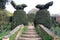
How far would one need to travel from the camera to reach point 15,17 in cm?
2689

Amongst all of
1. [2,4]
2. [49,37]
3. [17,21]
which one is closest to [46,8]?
[17,21]

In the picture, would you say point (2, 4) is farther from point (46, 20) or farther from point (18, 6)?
point (46, 20)

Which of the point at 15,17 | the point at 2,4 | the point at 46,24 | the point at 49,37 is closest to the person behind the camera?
the point at 49,37

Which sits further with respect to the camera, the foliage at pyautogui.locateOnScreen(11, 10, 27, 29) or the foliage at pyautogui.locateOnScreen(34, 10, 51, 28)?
the foliage at pyautogui.locateOnScreen(11, 10, 27, 29)

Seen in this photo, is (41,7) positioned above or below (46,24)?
above

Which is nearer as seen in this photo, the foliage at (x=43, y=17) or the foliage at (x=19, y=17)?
the foliage at (x=43, y=17)

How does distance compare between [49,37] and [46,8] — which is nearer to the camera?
Result: [49,37]

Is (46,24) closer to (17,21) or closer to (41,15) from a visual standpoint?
(41,15)

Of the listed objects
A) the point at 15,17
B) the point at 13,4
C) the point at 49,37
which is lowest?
the point at 49,37

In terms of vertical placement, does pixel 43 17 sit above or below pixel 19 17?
below

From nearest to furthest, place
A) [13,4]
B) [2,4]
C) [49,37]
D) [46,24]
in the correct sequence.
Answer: [49,37]
[46,24]
[13,4]
[2,4]

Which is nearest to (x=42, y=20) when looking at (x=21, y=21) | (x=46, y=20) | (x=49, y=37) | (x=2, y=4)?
(x=46, y=20)

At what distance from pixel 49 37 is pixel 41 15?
44.4ft

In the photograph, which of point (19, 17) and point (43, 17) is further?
point (19, 17)
